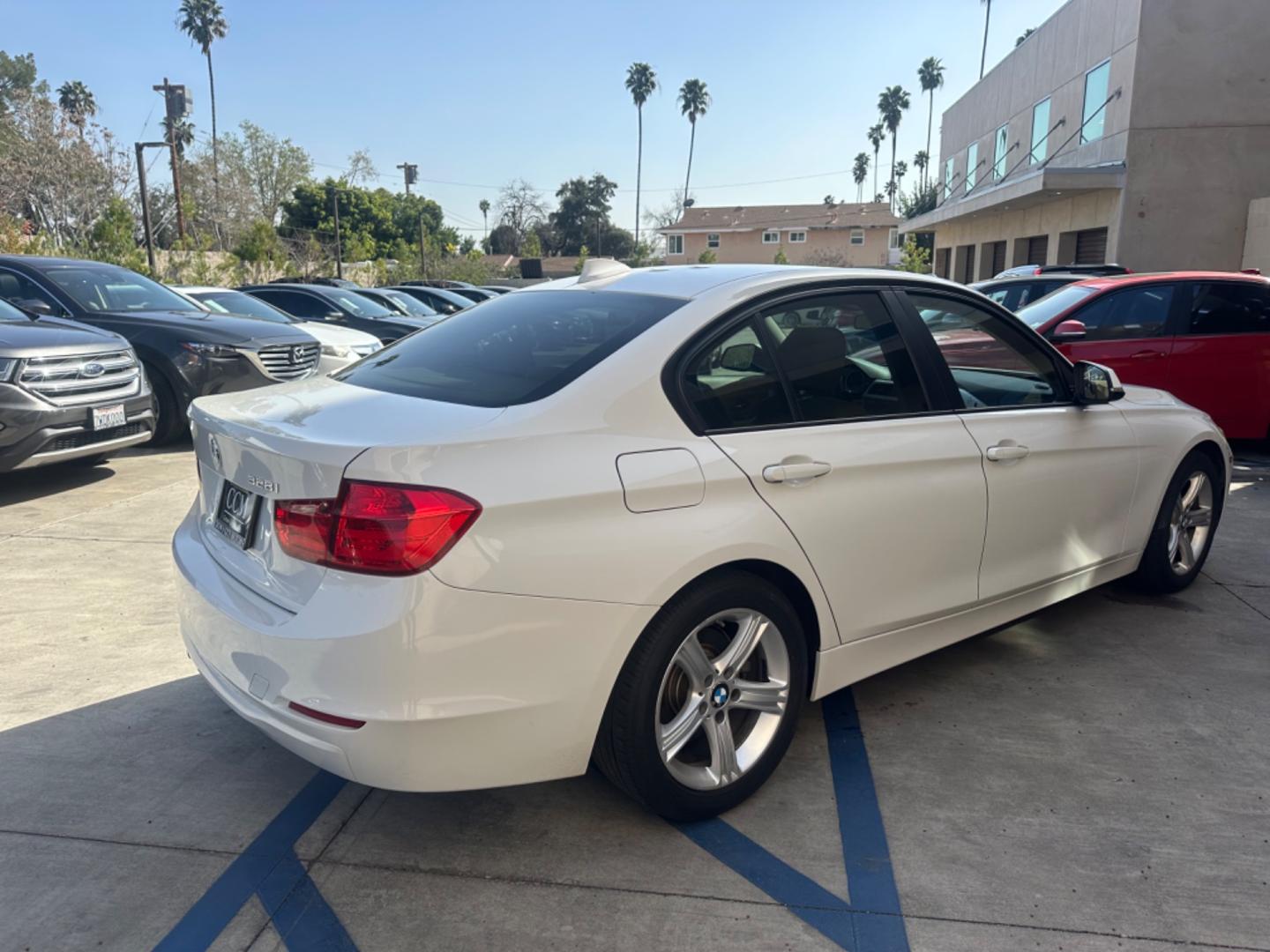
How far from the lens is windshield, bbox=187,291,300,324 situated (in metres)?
11.2

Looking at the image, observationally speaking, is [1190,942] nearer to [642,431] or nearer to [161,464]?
[642,431]

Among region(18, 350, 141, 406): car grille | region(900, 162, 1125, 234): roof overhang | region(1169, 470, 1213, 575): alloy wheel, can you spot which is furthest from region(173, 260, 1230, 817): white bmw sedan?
region(900, 162, 1125, 234): roof overhang

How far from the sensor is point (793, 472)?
114 inches

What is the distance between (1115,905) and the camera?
8.30 ft

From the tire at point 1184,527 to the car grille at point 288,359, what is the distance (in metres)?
7.16

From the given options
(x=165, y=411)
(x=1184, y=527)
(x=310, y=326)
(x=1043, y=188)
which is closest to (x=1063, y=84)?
(x=1043, y=188)

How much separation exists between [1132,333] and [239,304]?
9.53 meters

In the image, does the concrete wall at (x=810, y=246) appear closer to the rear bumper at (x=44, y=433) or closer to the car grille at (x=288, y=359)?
the car grille at (x=288, y=359)

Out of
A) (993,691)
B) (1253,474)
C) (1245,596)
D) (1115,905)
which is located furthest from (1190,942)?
(1253,474)

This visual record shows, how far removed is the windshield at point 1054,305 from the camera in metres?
8.20

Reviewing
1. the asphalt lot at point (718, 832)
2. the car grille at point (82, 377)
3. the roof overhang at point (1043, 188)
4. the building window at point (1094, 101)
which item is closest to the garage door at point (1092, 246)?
the roof overhang at point (1043, 188)

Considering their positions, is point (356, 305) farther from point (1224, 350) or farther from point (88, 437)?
point (1224, 350)

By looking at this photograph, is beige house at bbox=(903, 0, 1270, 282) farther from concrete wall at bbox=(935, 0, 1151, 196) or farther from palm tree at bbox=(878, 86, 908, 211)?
palm tree at bbox=(878, 86, 908, 211)

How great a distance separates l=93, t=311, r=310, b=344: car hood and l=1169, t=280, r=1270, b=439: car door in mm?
8084
